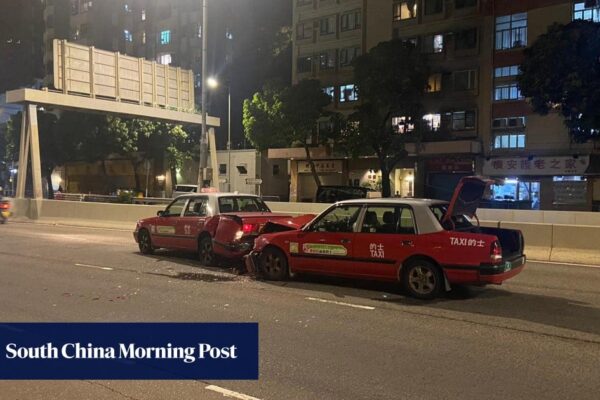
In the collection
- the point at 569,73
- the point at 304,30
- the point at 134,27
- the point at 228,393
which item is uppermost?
the point at 134,27

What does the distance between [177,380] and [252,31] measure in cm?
5553

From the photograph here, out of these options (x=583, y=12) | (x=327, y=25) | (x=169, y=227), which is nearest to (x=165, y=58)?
(x=327, y=25)

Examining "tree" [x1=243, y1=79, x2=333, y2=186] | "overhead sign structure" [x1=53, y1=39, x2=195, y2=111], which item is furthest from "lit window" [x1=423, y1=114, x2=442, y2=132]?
"overhead sign structure" [x1=53, y1=39, x2=195, y2=111]

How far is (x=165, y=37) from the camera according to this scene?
6366 centimetres

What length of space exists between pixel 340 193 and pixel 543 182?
14.8 meters

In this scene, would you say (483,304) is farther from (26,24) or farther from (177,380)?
(26,24)

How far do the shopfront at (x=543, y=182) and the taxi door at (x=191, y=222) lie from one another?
21.8m

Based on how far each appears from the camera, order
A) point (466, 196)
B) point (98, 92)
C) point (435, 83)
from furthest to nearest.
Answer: point (435, 83) < point (98, 92) < point (466, 196)

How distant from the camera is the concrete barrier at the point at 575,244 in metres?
13.5

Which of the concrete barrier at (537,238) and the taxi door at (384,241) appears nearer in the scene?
the taxi door at (384,241)

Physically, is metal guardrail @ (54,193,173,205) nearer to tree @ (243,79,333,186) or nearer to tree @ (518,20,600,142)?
tree @ (243,79,333,186)

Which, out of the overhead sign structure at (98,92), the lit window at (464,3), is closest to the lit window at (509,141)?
the lit window at (464,3)

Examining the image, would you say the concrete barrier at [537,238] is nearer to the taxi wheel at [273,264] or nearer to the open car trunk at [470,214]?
the open car trunk at [470,214]

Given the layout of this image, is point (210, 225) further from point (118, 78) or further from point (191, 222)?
point (118, 78)
